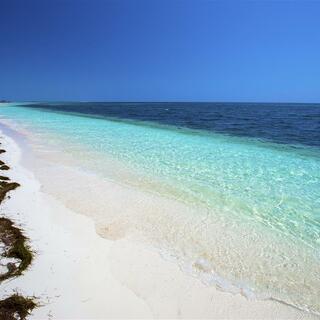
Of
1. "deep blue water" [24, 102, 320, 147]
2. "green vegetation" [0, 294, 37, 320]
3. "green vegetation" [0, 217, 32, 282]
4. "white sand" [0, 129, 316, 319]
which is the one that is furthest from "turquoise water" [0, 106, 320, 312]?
"deep blue water" [24, 102, 320, 147]

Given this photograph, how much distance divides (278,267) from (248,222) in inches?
57.7

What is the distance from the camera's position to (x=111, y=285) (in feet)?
12.0

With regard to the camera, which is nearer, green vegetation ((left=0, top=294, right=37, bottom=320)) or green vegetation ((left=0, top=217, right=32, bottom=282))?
green vegetation ((left=0, top=294, right=37, bottom=320))

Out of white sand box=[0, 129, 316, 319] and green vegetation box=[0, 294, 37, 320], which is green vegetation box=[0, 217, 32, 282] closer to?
white sand box=[0, 129, 316, 319]

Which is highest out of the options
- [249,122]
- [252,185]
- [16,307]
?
[16,307]

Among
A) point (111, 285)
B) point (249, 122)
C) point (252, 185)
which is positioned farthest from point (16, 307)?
point (249, 122)

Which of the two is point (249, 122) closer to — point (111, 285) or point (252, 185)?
point (252, 185)

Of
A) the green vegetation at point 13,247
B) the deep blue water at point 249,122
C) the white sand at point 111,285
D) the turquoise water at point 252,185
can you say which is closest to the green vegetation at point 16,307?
the white sand at point 111,285

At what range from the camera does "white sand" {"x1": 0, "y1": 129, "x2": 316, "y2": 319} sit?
3283 millimetres

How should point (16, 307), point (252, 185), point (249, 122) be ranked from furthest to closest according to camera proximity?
point (249, 122), point (252, 185), point (16, 307)

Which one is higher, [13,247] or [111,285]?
[13,247]

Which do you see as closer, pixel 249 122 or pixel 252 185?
pixel 252 185

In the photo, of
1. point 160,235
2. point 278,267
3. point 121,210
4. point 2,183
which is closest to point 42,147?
point 2,183

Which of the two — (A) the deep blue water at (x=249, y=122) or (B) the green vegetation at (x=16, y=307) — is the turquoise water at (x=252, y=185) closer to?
(B) the green vegetation at (x=16, y=307)
